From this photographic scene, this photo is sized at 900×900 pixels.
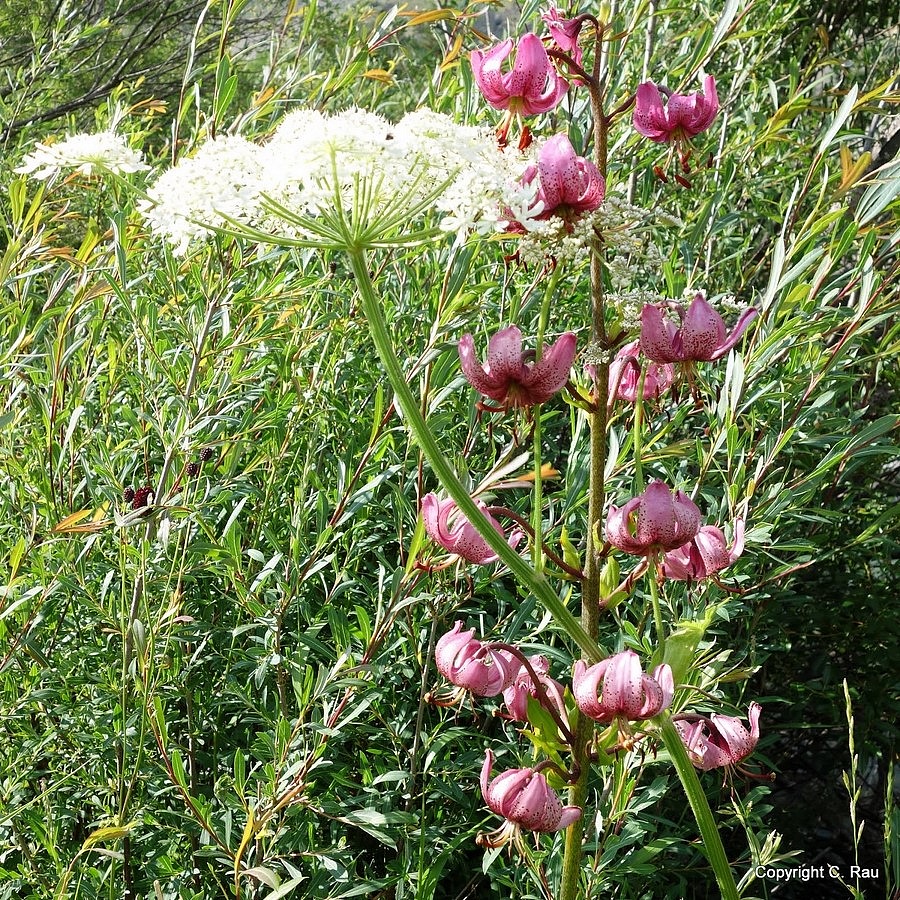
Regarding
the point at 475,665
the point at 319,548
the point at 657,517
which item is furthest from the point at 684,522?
the point at 319,548

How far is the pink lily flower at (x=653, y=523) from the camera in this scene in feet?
2.51

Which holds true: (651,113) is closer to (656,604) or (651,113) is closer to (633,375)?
(633,375)

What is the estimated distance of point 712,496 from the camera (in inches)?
60.9

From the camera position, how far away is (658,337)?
0.82 meters

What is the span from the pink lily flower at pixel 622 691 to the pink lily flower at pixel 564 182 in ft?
1.21

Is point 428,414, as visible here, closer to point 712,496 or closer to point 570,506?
point 570,506

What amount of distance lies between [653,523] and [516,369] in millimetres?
170

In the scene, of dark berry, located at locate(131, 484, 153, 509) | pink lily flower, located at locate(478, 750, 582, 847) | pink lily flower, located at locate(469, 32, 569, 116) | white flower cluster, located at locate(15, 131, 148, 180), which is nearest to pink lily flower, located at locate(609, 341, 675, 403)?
pink lily flower, located at locate(469, 32, 569, 116)

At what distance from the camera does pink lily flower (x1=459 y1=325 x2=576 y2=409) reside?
78 centimetres

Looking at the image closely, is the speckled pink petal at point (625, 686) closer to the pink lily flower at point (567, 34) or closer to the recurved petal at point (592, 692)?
the recurved petal at point (592, 692)

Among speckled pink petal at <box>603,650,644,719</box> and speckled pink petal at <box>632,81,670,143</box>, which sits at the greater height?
speckled pink petal at <box>632,81,670,143</box>

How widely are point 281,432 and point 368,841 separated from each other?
2.29 feet

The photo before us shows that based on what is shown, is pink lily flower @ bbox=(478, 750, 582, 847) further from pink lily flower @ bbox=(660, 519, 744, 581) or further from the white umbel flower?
the white umbel flower

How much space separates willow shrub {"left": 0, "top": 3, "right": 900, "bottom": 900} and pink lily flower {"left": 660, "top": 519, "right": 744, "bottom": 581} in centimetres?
20
